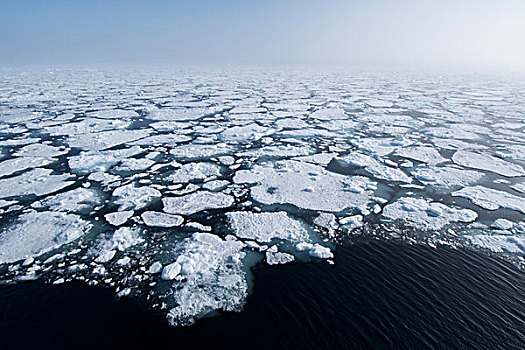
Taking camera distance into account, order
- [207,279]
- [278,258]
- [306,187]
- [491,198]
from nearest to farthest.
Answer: [207,279] < [278,258] < [491,198] < [306,187]

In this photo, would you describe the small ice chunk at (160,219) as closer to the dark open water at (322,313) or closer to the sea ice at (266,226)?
the sea ice at (266,226)

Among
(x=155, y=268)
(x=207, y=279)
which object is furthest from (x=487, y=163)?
(x=155, y=268)

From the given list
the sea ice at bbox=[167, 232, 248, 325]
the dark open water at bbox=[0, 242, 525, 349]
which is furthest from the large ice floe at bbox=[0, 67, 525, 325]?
the dark open water at bbox=[0, 242, 525, 349]

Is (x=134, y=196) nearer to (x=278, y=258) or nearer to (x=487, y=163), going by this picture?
(x=278, y=258)

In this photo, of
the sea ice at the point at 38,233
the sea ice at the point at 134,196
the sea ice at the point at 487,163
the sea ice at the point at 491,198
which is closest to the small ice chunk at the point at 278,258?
the sea ice at the point at 134,196

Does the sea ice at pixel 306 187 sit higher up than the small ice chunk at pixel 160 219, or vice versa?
the small ice chunk at pixel 160 219

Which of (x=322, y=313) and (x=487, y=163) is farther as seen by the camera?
(x=487, y=163)

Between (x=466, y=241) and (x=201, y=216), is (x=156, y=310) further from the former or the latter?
(x=466, y=241)

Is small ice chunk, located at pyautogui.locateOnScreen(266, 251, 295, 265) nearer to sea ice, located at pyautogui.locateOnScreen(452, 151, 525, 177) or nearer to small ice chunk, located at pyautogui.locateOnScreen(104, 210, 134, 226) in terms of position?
small ice chunk, located at pyautogui.locateOnScreen(104, 210, 134, 226)
